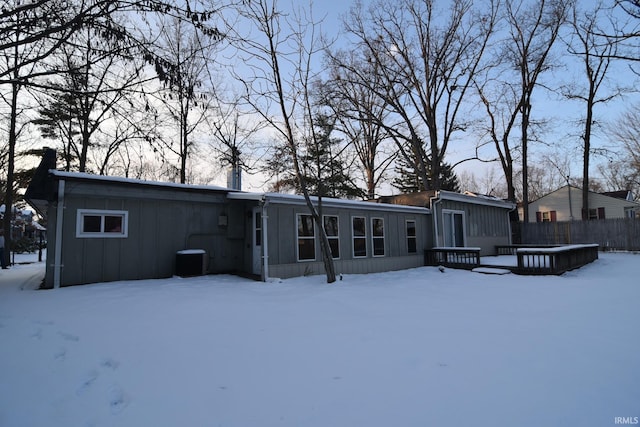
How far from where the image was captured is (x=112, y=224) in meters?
7.69

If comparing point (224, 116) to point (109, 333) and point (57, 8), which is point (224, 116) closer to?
point (57, 8)

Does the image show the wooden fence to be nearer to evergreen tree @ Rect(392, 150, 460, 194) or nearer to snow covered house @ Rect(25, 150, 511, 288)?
evergreen tree @ Rect(392, 150, 460, 194)

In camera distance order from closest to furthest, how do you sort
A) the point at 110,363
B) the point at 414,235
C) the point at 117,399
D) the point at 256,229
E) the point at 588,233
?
the point at 117,399
the point at 110,363
the point at 256,229
the point at 414,235
the point at 588,233

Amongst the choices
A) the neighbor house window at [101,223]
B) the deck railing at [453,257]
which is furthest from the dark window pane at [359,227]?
the neighbor house window at [101,223]

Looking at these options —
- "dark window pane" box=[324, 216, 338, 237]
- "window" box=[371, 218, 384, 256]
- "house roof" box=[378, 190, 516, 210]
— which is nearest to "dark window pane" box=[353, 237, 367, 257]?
"window" box=[371, 218, 384, 256]

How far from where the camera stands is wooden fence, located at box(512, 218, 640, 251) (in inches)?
649

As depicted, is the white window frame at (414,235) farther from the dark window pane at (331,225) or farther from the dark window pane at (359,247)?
the dark window pane at (331,225)

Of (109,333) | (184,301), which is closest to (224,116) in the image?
(184,301)

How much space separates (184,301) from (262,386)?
3.60 meters

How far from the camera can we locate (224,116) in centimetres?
935

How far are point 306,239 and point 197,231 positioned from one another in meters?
3.04

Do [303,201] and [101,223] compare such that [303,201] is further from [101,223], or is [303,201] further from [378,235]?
[101,223]

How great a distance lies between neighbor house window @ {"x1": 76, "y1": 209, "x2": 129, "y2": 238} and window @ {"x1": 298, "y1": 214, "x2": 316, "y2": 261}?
4.34 meters

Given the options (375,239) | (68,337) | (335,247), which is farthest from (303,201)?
(68,337)
